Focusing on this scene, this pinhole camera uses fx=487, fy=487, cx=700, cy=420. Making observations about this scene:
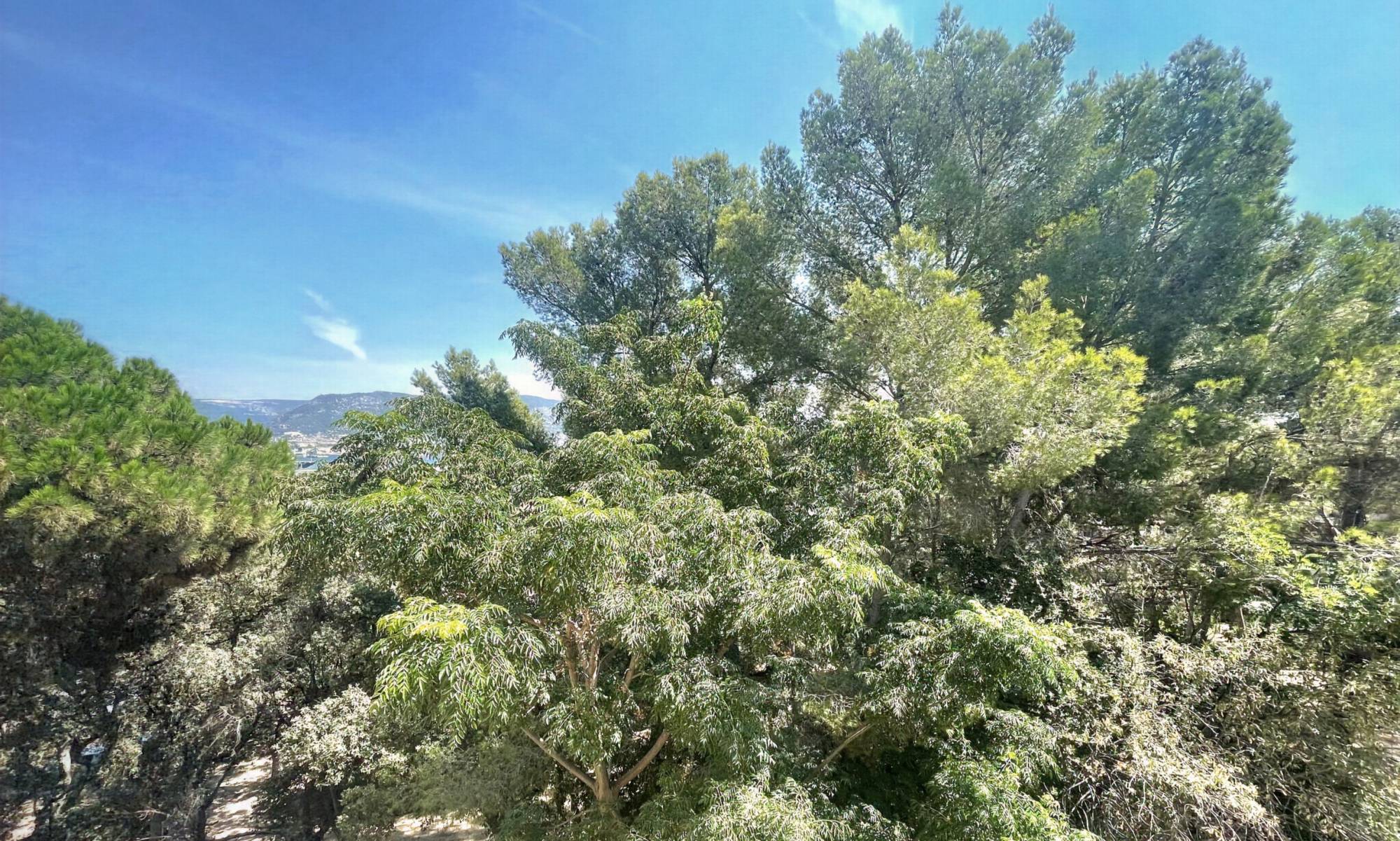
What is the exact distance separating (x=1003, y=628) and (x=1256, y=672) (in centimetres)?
302

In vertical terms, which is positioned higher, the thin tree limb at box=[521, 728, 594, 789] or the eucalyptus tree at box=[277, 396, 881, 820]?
the eucalyptus tree at box=[277, 396, 881, 820]

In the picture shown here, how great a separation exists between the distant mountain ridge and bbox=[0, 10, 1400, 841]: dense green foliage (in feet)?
1.49

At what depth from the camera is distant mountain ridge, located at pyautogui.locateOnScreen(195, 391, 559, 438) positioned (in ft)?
21.5

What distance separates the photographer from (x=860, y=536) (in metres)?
4.98

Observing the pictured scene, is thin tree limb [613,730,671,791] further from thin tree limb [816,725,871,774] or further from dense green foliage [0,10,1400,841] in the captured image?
thin tree limb [816,725,871,774]

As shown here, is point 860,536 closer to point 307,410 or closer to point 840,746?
point 840,746

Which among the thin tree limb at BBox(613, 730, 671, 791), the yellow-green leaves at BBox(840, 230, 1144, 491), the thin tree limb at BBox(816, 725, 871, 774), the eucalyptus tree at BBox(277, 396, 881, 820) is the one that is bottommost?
the thin tree limb at BBox(613, 730, 671, 791)

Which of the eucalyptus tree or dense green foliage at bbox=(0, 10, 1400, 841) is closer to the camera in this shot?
the eucalyptus tree

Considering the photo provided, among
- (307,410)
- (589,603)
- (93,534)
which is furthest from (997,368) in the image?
(307,410)

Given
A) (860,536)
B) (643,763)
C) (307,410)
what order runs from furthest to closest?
(307,410) < (643,763) < (860,536)

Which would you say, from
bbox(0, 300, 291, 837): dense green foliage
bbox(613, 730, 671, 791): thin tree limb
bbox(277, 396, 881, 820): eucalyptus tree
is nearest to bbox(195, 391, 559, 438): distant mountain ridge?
bbox(0, 300, 291, 837): dense green foliage

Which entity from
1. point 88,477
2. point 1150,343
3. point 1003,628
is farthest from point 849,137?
point 88,477

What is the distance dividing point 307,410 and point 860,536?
33404mm

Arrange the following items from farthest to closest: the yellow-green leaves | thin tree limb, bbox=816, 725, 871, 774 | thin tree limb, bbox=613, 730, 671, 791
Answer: the yellow-green leaves < thin tree limb, bbox=613, 730, 671, 791 < thin tree limb, bbox=816, 725, 871, 774
